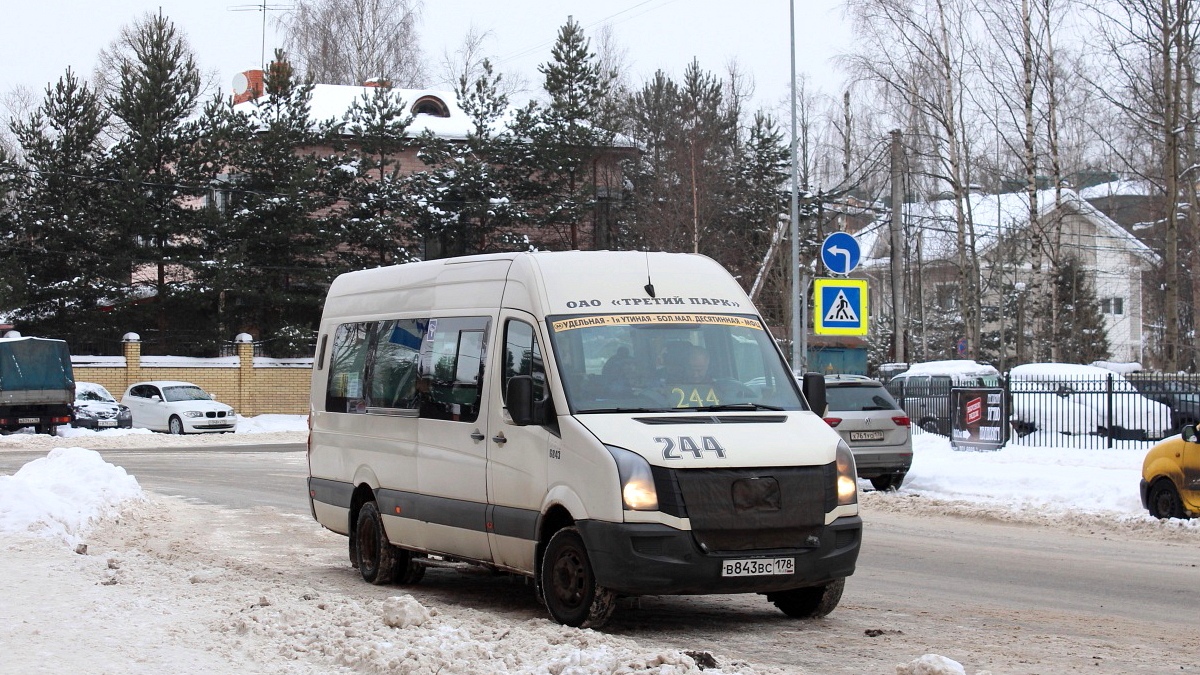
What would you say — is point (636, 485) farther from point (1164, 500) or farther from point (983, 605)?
point (1164, 500)

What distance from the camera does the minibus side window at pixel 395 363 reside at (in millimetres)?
10969

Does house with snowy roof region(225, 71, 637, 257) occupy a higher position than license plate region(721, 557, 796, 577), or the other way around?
house with snowy roof region(225, 71, 637, 257)

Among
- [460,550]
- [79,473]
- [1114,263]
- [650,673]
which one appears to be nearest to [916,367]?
[79,473]

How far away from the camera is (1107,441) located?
25.8 meters

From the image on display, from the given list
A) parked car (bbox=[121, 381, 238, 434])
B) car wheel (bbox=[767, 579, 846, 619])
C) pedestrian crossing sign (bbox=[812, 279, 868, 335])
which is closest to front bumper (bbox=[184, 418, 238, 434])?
parked car (bbox=[121, 381, 238, 434])

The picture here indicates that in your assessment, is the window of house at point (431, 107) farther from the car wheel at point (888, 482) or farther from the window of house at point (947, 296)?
the car wheel at point (888, 482)

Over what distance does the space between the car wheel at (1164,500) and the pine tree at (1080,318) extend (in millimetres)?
51441

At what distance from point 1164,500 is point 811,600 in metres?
7.77

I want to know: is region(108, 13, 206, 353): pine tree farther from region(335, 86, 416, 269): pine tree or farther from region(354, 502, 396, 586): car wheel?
region(354, 502, 396, 586): car wheel

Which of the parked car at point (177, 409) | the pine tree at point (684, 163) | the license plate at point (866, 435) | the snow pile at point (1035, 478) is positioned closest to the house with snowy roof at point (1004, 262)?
the pine tree at point (684, 163)

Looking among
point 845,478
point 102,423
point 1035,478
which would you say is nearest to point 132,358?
point 102,423

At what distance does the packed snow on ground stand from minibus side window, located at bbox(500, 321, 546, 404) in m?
1.52

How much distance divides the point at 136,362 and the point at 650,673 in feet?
145

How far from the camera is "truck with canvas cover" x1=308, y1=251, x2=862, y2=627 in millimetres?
8367
